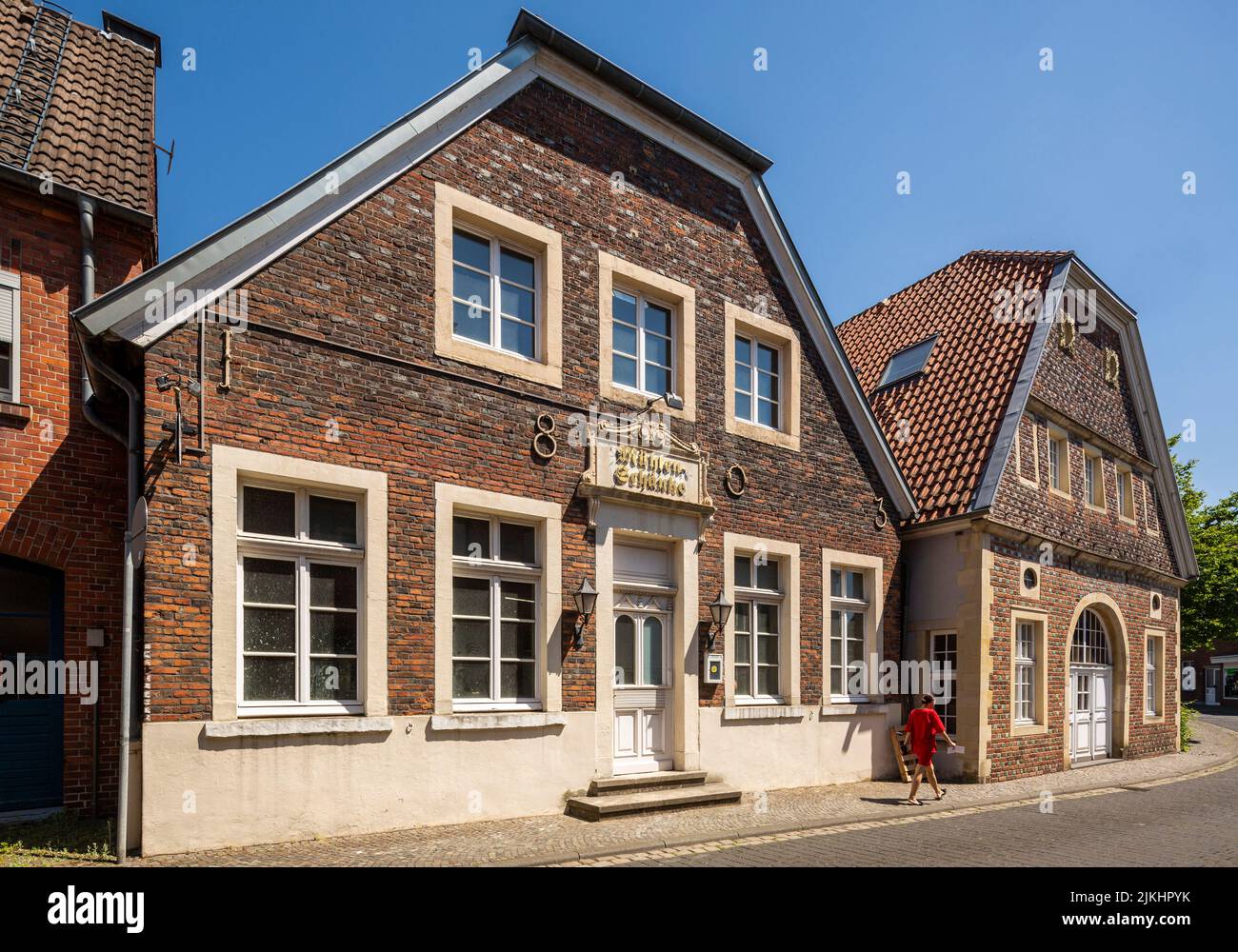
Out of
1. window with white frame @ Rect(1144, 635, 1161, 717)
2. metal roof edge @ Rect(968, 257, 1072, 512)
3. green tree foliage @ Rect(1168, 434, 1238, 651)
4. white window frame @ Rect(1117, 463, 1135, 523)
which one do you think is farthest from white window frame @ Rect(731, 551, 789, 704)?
green tree foliage @ Rect(1168, 434, 1238, 651)

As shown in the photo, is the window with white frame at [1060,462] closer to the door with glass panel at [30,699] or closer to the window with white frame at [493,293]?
the window with white frame at [493,293]

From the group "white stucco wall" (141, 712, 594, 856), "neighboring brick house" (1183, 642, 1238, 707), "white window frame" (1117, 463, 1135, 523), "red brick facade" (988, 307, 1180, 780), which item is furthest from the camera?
"neighboring brick house" (1183, 642, 1238, 707)

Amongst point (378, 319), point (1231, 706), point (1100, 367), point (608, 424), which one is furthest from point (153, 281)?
point (1231, 706)

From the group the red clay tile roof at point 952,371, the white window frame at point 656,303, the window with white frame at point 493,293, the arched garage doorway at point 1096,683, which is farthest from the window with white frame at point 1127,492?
the window with white frame at point 493,293

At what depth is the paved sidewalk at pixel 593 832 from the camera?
8148 millimetres

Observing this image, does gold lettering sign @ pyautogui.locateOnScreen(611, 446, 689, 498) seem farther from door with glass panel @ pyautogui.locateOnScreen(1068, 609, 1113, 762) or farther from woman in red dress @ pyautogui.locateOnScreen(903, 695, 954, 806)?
door with glass panel @ pyautogui.locateOnScreen(1068, 609, 1113, 762)

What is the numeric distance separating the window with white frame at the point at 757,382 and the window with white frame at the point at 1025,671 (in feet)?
19.2

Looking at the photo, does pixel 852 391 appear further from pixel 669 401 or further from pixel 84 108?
pixel 84 108

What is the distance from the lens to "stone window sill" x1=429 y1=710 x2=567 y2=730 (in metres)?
9.66

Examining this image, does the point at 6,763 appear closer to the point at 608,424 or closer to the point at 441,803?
the point at 441,803

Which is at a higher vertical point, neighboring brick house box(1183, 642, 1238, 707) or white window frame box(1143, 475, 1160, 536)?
white window frame box(1143, 475, 1160, 536)

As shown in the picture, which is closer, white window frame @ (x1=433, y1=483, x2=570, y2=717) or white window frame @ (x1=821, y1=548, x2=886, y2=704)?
white window frame @ (x1=433, y1=483, x2=570, y2=717)

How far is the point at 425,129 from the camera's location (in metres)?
10.2

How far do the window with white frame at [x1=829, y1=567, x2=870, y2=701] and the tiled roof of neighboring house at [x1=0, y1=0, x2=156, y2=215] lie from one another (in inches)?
415
